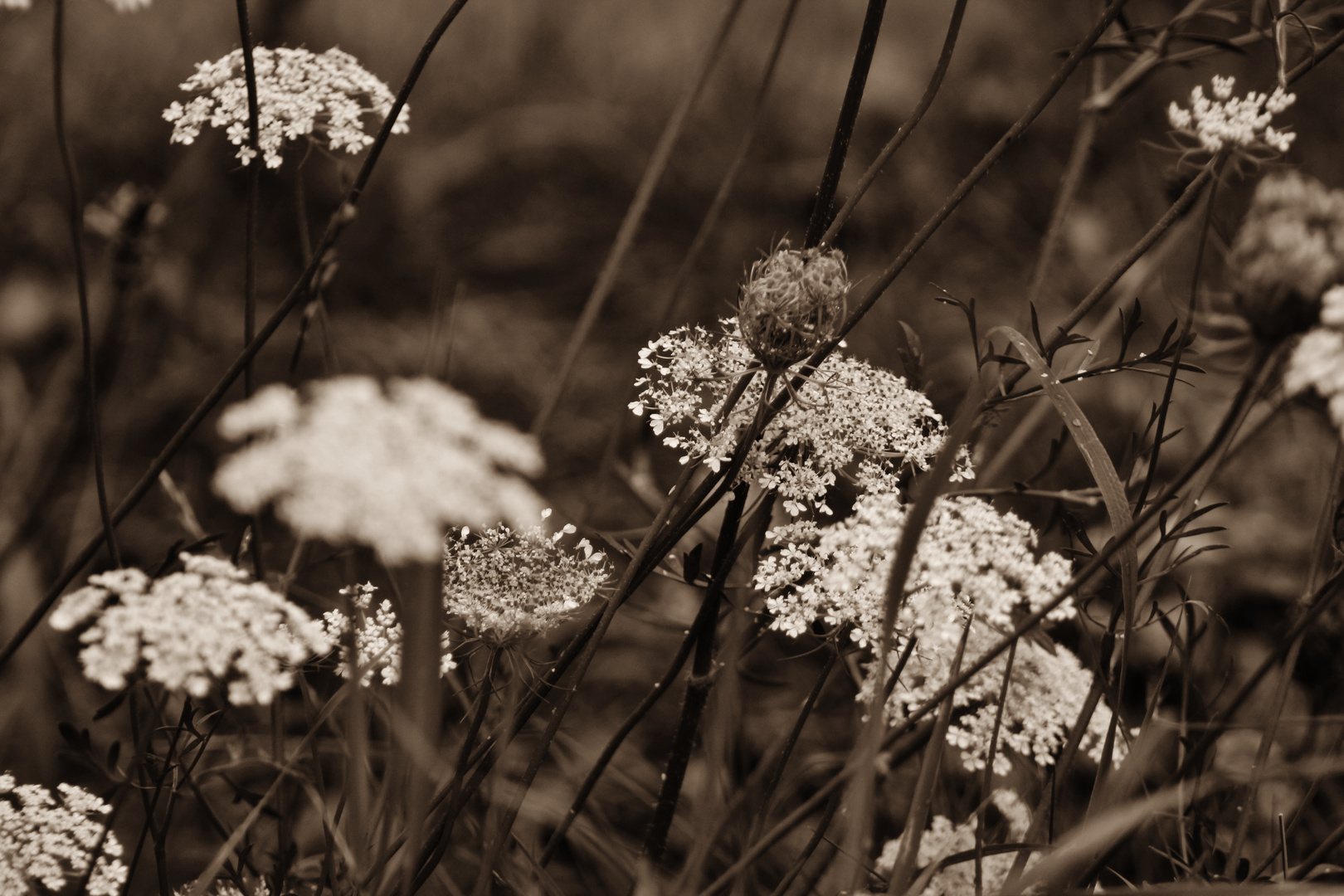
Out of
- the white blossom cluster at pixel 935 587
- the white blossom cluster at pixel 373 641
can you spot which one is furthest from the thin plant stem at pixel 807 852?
the white blossom cluster at pixel 373 641

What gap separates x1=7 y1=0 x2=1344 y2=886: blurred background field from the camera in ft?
6.44

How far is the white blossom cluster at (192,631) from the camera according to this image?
1.82 feet

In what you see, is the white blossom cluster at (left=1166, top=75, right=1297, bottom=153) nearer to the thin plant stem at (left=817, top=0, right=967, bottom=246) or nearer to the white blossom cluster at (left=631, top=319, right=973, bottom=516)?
the thin plant stem at (left=817, top=0, right=967, bottom=246)

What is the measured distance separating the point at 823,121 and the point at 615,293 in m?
0.87

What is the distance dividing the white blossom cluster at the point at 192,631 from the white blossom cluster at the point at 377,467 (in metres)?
0.10

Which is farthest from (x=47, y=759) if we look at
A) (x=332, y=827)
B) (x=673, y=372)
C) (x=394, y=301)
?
(x=394, y=301)

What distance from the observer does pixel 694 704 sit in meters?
0.94

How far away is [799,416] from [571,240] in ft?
7.05

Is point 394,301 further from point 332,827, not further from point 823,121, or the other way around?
point 332,827

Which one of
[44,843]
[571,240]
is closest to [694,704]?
[44,843]

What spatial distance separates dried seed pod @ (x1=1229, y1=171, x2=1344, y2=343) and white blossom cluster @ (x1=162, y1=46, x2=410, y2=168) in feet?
2.12

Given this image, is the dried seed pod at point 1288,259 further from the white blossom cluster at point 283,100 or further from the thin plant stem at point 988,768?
the white blossom cluster at point 283,100

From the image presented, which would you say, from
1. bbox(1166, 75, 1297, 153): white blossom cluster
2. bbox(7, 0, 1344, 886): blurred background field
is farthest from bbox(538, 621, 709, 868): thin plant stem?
bbox(7, 0, 1344, 886): blurred background field

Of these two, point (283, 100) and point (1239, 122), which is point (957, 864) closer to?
point (1239, 122)
